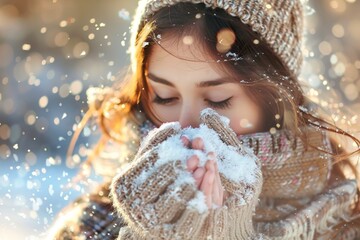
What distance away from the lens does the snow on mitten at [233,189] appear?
1.92 metres

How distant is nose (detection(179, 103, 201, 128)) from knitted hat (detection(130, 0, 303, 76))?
1.32 feet

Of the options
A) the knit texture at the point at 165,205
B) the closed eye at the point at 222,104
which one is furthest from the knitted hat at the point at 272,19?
the knit texture at the point at 165,205

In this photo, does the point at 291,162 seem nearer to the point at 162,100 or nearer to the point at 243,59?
the point at 243,59

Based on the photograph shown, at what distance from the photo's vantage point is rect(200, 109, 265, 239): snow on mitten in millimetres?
1925

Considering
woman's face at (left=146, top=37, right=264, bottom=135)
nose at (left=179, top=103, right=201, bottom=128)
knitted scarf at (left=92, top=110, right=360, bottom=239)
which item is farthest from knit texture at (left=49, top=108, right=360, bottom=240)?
nose at (left=179, top=103, right=201, bottom=128)

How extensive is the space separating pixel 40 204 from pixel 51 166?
0.87 metres

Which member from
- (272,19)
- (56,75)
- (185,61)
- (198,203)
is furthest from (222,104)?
(56,75)

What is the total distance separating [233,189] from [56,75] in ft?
19.3

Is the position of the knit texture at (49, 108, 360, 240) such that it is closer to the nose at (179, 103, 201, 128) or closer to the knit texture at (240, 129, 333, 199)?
the knit texture at (240, 129, 333, 199)

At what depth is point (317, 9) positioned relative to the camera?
9.86m

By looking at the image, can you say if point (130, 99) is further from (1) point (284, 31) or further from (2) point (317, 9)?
(2) point (317, 9)

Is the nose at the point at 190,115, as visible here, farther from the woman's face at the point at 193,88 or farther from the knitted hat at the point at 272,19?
the knitted hat at the point at 272,19

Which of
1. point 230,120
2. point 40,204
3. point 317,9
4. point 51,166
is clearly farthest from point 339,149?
point 317,9

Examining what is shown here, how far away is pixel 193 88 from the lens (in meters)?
2.31
